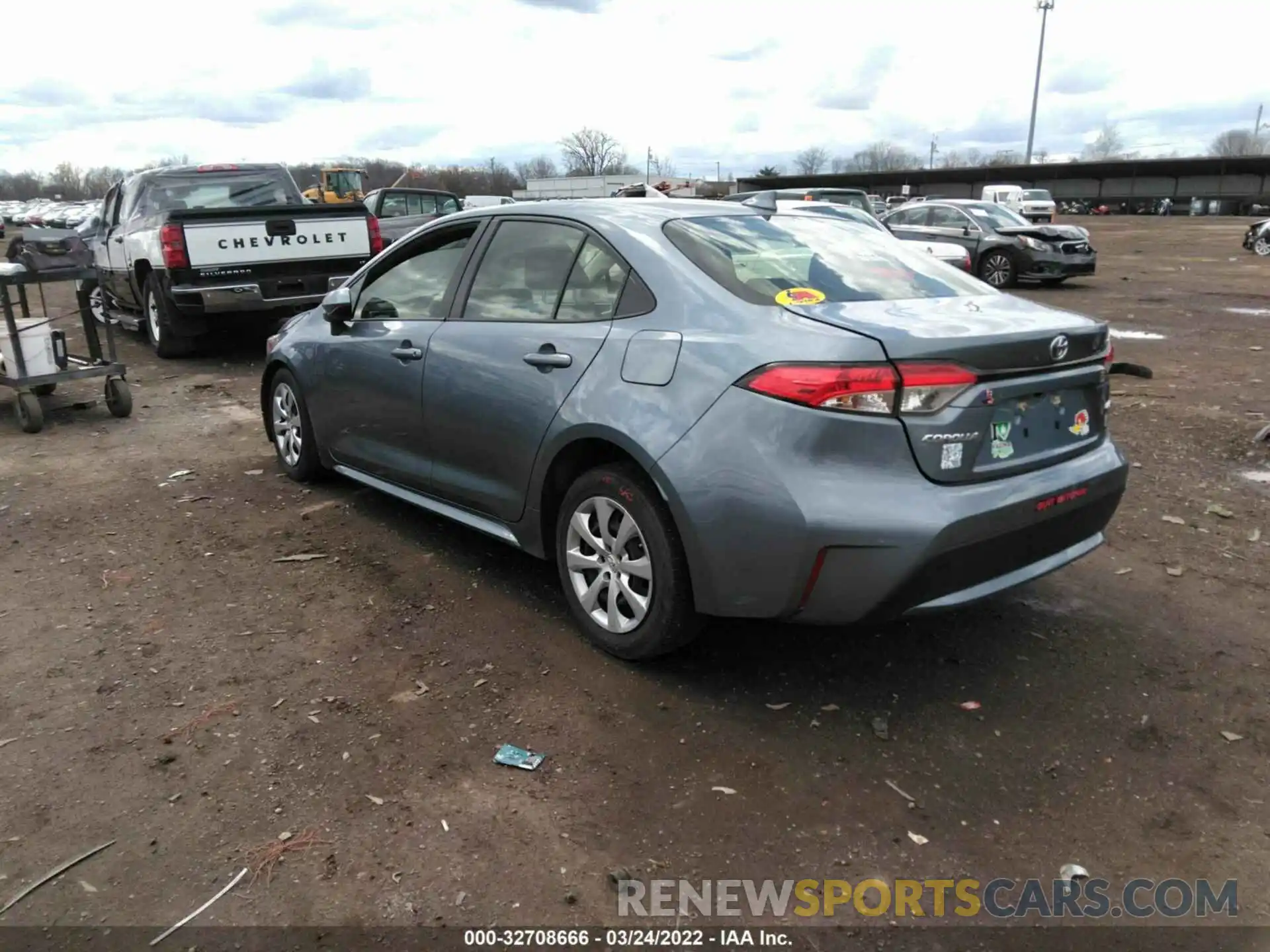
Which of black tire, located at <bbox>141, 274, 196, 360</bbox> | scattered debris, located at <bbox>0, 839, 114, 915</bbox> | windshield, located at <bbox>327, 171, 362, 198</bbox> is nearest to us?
scattered debris, located at <bbox>0, 839, 114, 915</bbox>

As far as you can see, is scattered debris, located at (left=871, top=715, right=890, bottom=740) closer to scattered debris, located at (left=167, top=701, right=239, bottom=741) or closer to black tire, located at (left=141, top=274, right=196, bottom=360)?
scattered debris, located at (left=167, top=701, right=239, bottom=741)

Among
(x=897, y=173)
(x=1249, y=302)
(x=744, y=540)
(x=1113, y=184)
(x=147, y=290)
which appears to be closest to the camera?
(x=744, y=540)

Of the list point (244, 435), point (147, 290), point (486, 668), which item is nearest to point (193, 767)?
point (486, 668)

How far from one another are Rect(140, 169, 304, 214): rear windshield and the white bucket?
3451 mm

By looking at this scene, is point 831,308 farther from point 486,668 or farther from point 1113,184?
point 1113,184

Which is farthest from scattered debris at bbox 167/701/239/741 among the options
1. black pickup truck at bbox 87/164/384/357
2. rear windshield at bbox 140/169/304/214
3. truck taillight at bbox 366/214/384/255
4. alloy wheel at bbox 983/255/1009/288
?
alloy wheel at bbox 983/255/1009/288

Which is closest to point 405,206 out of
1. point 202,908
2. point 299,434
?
→ point 299,434

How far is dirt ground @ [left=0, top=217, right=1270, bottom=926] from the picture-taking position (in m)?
2.60

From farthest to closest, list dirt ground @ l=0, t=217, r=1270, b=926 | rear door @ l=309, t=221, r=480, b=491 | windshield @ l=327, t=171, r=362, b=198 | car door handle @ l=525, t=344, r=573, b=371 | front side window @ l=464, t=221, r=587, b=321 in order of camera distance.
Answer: windshield @ l=327, t=171, r=362, b=198 < rear door @ l=309, t=221, r=480, b=491 < front side window @ l=464, t=221, r=587, b=321 < car door handle @ l=525, t=344, r=573, b=371 < dirt ground @ l=0, t=217, r=1270, b=926

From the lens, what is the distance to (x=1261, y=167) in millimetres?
51906

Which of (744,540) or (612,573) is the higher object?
(744,540)

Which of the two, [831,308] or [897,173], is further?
[897,173]

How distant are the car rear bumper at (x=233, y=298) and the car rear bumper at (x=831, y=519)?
6963mm

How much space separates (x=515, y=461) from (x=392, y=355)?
3.65 feet
